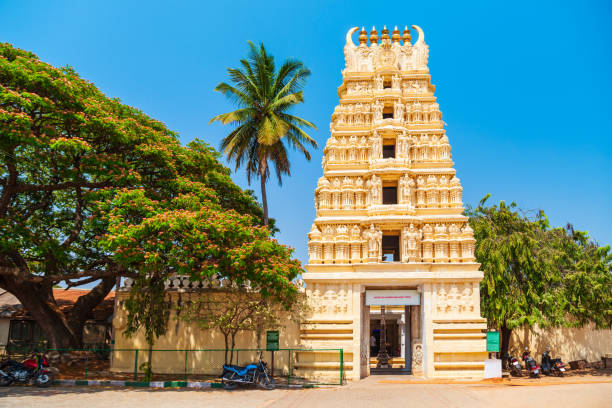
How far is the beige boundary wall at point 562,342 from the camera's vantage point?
2483 centimetres

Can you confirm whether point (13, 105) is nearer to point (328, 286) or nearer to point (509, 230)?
point (328, 286)

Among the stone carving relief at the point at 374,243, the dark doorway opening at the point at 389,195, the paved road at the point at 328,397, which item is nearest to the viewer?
the paved road at the point at 328,397

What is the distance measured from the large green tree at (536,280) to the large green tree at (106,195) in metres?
10.4

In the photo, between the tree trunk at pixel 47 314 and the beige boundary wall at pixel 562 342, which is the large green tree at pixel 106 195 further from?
the beige boundary wall at pixel 562 342

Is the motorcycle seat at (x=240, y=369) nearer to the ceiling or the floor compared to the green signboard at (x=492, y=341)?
nearer to the floor

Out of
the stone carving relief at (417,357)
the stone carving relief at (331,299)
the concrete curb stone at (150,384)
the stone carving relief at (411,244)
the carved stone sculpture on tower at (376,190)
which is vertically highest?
the carved stone sculpture on tower at (376,190)

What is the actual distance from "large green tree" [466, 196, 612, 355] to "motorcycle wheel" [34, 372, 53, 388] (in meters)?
18.3

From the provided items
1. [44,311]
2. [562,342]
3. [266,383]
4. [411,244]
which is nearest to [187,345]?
[266,383]

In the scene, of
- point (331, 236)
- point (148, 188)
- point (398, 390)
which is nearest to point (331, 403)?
point (398, 390)

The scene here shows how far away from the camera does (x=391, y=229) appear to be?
21.5 meters

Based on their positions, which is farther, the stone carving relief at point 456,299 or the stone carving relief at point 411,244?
the stone carving relief at point 411,244

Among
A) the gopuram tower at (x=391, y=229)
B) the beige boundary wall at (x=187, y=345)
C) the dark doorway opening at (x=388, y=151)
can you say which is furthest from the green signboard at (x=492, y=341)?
the dark doorway opening at (x=388, y=151)

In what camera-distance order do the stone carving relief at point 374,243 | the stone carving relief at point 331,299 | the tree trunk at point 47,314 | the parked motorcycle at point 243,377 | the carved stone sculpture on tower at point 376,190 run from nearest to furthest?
1. the parked motorcycle at point 243,377
2. the tree trunk at point 47,314
3. the stone carving relief at point 331,299
4. the stone carving relief at point 374,243
5. the carved stone sculpture on tower at point 376,190

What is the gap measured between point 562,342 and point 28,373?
24804 millimetres
